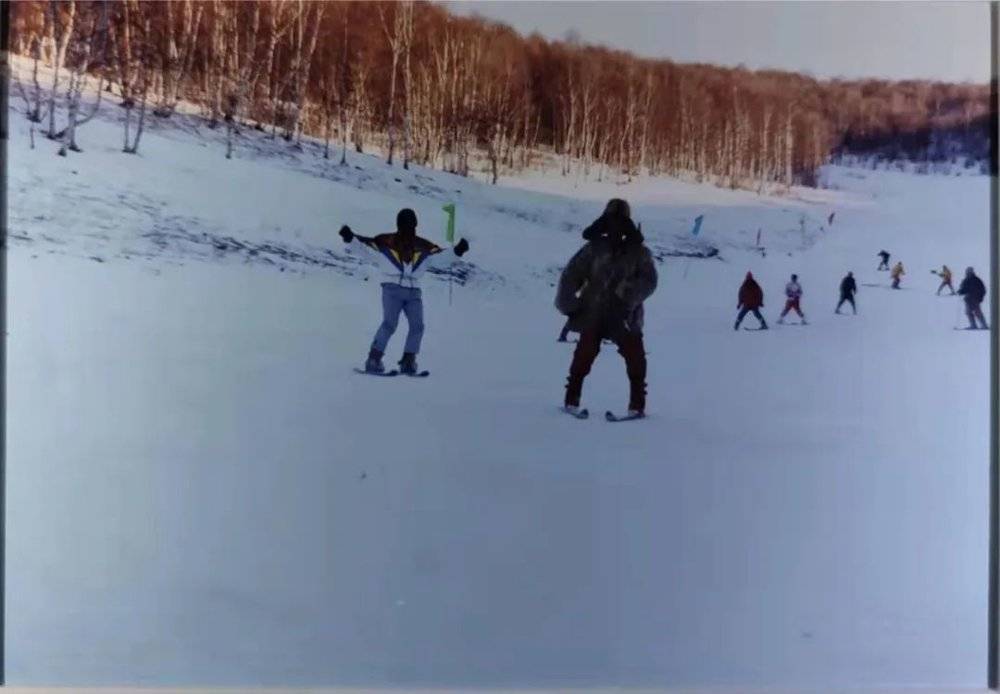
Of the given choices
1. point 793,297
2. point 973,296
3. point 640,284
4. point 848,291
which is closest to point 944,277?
point 973,296

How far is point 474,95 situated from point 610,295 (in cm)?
48

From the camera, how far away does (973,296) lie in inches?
66.6

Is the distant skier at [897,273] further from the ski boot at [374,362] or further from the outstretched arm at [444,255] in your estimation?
the ski boot at [374,362]

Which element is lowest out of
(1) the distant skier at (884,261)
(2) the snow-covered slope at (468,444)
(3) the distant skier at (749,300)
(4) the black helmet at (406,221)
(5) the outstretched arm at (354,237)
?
(2) the snow-covered slope at (468,444)

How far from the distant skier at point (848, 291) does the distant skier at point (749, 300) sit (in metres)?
0.16

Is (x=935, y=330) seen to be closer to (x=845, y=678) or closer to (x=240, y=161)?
(x=845, y=678)

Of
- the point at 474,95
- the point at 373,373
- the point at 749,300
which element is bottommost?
the point at 373,373

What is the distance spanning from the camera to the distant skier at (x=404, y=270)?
164 cm

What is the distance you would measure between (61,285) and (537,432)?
958 millimetres

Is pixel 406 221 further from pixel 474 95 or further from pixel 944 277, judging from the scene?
pixel 944 277

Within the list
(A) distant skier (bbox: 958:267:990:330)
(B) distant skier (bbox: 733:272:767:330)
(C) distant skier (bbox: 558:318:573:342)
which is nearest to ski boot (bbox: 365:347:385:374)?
(C) distant skier (bbox: 558:318:573:342)

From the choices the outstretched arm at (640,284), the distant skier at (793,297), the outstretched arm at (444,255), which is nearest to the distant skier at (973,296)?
the distant skier at (793,297)

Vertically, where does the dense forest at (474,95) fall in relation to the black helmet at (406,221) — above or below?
above

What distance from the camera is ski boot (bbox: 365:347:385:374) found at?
1624 millimetres
